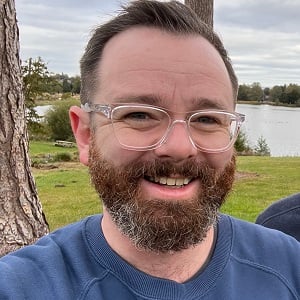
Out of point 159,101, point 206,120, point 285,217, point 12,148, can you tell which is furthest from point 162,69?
point 12,148

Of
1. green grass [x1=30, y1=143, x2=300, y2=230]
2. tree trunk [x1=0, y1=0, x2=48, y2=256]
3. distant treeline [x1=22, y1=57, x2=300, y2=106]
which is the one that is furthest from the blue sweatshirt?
distant treeline [x1=22, y1=57, x2=300, y2=106]

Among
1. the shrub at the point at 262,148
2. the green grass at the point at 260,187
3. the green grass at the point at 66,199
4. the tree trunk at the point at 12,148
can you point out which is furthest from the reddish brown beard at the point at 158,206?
the shrub at the point at 262,148

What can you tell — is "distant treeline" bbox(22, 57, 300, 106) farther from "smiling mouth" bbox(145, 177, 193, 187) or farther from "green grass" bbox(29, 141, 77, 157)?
"smiling mouth" bbox(145, 177, 193, 187)

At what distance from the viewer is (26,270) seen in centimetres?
136

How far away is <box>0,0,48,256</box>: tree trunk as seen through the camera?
9.34 ft

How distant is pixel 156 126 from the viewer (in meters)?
1.45

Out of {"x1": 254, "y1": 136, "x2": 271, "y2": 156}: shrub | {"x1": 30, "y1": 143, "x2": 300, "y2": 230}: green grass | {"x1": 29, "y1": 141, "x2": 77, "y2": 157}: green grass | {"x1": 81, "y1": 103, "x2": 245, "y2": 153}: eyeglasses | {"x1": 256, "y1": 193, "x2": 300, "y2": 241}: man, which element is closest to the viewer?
{"x1": 81, "y1": 103, "x2": 245, "y2": 153}: eyeglasses

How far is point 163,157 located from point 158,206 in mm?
136

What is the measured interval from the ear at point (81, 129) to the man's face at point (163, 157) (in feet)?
0.25

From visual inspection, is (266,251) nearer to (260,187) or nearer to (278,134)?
(260,187)

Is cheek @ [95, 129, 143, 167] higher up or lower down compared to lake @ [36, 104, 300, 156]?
higher up

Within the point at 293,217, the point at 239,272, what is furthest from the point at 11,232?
the point at 239,272

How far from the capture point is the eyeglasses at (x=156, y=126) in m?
1.43

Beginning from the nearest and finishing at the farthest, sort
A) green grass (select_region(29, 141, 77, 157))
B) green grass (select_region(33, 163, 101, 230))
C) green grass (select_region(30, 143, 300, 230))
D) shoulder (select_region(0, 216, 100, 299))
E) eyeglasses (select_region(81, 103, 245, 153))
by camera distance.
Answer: shoulder (select_region(0, 216, 100, 299)) < eyeglasses (select_region(81, 103, 245, 153)) < green grass (select_region(33, 163, 101, 230)) < green grass (select_region(30, 143, 300, 230)) < green grass (select_region(29, 141, 77, 157))
